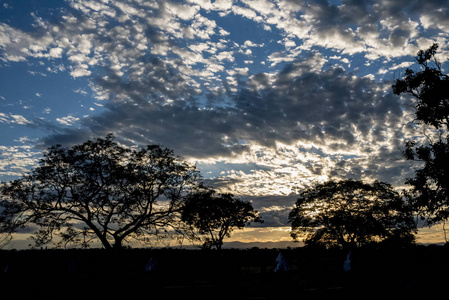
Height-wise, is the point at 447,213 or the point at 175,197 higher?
the point at 175,197

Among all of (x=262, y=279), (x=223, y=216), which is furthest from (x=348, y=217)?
(x=262, y=279)

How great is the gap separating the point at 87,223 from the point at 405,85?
2678 cm

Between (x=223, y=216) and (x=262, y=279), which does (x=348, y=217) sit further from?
(x=262, y=279)

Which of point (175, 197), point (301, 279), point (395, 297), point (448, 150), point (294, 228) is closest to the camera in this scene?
point (395, 297)

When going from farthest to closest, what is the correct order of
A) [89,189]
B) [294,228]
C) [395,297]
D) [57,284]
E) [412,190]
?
[294,228], [89,189], [412,190], [57,284], [395,297]

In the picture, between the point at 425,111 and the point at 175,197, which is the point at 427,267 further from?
Answer: the point at 175,197

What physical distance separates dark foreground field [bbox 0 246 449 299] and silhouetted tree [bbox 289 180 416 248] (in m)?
26.8

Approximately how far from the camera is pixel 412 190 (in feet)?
68.6

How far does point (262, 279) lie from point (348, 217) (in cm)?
3084

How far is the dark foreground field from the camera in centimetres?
948

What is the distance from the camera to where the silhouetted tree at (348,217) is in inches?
1415

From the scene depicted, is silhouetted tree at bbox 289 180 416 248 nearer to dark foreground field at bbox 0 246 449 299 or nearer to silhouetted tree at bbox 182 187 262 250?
silhouetted tree at bbox 182 187 262 250

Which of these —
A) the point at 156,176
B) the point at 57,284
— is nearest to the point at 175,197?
the point at 156,176

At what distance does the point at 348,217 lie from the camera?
123 ft
